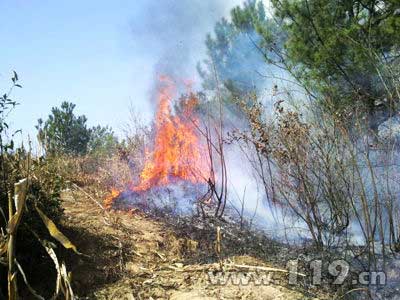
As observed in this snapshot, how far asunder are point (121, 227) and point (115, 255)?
1.02 m

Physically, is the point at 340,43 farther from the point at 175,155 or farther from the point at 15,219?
the point at 15,219

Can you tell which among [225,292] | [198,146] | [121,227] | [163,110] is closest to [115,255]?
[121,227]

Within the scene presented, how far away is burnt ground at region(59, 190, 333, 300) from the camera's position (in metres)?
4.21

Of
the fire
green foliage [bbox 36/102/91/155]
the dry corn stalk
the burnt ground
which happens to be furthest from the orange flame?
green foliage [bbox 36/102/91/155]

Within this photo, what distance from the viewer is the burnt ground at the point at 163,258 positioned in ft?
13.8

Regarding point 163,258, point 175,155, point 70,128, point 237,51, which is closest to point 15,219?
point 163,258

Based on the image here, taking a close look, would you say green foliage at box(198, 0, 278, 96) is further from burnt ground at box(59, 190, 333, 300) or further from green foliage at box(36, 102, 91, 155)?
green foliage at box(36, 102, 91, 155)

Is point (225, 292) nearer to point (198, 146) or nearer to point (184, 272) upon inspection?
point (184, 272)

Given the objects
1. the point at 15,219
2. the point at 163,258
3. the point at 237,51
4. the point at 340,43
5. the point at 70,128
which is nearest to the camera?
the point at 15,219

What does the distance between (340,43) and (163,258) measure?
214 inches

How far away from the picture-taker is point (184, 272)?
4648 mm

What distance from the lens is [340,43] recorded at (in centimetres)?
737

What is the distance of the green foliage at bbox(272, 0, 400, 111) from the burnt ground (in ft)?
11.1

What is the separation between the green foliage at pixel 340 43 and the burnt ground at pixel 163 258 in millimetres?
3383
